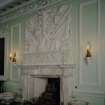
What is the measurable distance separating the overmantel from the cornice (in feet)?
5.50

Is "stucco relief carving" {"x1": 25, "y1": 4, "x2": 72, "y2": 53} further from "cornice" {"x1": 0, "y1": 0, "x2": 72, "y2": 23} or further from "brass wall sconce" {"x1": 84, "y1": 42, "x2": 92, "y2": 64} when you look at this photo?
"brass wall sconce" {"x1": 84, "y1": 42, "x2": 92, "y2": 64}

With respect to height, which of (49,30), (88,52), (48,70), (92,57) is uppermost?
(49,30)

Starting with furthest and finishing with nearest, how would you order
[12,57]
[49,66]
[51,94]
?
[12,57] < [51,94] < [49,66]

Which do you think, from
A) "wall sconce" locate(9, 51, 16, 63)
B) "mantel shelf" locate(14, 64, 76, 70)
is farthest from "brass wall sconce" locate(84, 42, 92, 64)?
"wall sconce" locate(9, 51, 16, 63)

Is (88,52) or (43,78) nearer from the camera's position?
(88,52)

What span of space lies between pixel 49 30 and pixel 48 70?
1108 millimetres

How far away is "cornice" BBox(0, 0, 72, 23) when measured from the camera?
20.4 ft

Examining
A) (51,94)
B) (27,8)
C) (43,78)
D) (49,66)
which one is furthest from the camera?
(27,8)

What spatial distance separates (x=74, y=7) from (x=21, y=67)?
271cm

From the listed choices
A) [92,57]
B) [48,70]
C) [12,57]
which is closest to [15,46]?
[12,57]

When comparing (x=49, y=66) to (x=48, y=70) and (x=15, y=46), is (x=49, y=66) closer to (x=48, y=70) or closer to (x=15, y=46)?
(x=48, y=70)

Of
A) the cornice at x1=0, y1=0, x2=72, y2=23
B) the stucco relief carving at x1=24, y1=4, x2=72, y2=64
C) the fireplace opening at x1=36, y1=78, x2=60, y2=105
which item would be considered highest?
the cornice at x1=0, y1=0, x2=72, y2=23

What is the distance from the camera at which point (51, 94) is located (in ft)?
20.4

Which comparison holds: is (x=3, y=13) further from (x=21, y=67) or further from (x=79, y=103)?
(x=79, y=103)
